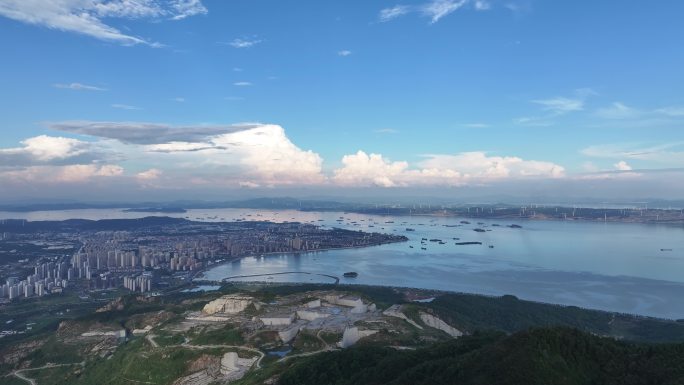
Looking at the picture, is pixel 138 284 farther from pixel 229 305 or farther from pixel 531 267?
pixel 531 267

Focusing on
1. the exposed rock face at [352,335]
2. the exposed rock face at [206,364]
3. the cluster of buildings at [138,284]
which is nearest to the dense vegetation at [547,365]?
the exposed rock face at [352,335]

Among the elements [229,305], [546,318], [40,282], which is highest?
[229,305]

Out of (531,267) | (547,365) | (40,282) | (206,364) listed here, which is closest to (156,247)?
(40,282)

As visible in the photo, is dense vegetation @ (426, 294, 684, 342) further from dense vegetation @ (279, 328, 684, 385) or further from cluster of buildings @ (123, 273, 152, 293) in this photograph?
cluster of buildings @ (123, 273, 152, 293)

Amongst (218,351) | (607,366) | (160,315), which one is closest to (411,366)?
(607,366)

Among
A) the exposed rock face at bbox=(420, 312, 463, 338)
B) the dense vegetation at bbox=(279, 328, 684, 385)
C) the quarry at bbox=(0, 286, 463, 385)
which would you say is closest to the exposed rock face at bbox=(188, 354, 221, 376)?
the quarry at bbox=(0, 286, 463, 385)

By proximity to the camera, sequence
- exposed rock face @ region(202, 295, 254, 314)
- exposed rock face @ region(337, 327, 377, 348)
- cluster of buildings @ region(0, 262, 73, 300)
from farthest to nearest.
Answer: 1. cluster of buildings @ region(0, 262, 73, 300)
2. exposed rock face @ region(202, 295, 254, 314)
3. exposed rock face @ region(337, 327, 377, 348)

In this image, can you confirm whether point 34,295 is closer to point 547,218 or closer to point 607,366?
point 607,366

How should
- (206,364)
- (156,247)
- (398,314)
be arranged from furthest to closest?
1. (156,247)
2. (398,314)
3. (206,364)
